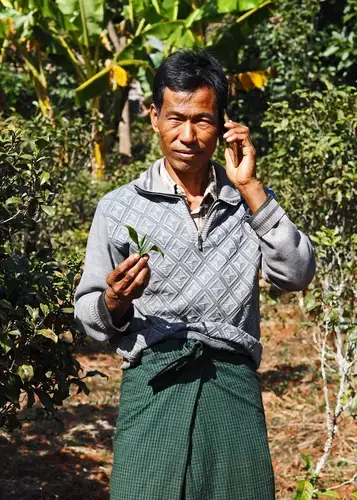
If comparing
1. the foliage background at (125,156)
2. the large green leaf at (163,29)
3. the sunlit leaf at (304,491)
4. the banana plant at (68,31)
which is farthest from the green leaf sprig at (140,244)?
the large green leaf at (163,29)

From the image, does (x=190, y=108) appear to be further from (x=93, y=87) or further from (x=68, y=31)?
(x=68, y=31)

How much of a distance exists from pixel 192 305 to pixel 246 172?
15.2 inches

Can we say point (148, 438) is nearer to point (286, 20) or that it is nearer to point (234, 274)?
point (234, 274)

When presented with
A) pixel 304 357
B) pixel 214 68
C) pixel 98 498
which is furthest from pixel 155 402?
pixel 304 357

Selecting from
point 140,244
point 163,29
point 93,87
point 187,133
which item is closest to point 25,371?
point 140,244

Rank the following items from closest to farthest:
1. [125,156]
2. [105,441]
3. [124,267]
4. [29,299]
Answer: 1. [124,267]
2. [29,299]
3. [105,441]
4. [125,156]

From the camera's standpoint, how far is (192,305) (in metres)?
2.21

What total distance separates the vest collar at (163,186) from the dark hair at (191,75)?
0.16m

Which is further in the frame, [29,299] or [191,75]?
[29,299]

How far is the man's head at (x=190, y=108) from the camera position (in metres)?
2.24

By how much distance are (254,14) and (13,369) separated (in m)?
7.93

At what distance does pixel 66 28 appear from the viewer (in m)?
10.3

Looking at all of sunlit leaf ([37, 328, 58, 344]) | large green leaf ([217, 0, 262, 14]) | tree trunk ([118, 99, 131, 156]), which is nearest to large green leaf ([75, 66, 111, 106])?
large green leaf ([217, 0, 262, 14])

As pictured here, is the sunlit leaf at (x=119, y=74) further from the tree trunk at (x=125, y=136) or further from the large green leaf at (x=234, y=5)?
the tree trunk at (x=125, y=136)
